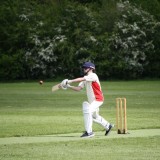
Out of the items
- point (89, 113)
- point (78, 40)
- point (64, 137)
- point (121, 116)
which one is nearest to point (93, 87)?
point (89, 113)

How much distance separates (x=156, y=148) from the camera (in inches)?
555

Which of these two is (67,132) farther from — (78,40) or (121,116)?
(78,40)

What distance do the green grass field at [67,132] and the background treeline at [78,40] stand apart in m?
21.3

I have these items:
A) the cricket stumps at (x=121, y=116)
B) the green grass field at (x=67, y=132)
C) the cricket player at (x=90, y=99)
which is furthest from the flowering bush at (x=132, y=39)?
the cricket player at (x=90, y=99)

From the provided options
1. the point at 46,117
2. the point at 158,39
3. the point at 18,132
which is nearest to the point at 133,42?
the point at 158,39

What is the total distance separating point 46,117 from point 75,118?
909 mm

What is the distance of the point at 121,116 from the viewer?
1688cm

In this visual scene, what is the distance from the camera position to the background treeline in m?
54.3

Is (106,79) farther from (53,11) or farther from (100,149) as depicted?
(100,149)

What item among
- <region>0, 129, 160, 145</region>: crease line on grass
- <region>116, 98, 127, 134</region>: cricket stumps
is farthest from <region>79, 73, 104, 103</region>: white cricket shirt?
<region>0, 129, 160, 145</region>: crease line on grass

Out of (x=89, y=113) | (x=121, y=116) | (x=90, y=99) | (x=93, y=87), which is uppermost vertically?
(x=93, y=87)

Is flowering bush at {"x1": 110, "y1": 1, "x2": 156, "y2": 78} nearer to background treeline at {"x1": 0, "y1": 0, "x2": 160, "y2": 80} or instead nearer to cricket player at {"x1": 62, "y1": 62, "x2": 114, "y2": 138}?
background treeline at {"x1": 0, "y1": 0, "x2": 160, "y2": 80}

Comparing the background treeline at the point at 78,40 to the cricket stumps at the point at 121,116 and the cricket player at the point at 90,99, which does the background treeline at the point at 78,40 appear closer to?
the cricket stumps at the point at 121,116

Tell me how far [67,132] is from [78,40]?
37.5 metres
